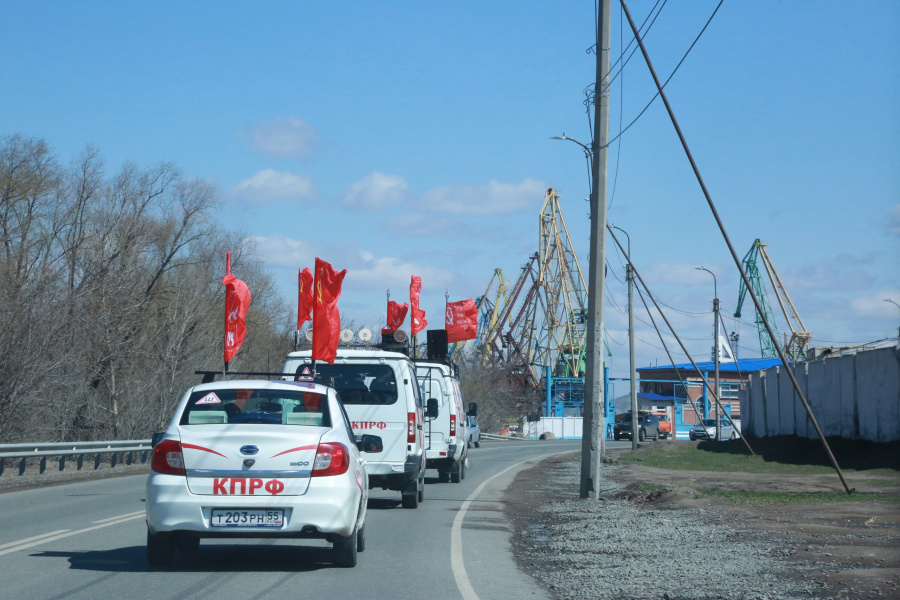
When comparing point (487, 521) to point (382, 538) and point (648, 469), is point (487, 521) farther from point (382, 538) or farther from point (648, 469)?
point (648, 469)

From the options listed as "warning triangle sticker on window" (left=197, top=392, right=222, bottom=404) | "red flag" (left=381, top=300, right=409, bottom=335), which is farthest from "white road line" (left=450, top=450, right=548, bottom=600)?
→ "red flag" (left=381, top=300, right=409, bottom=335)

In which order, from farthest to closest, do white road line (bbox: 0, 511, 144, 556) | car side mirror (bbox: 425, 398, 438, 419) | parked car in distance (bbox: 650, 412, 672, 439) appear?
parked car in distance (bbox: 650, 412, 672, 439) → car side mirror (bbox: 425, 398, 438, 419) → white road line (bbox: 0, 511, 144, 556)

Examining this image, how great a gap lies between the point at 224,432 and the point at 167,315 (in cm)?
3182

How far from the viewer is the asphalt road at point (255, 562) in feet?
25.0

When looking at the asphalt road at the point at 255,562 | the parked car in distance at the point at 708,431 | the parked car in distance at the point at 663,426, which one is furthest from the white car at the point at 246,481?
the parked car in distance at the point at 663,426

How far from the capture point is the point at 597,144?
18031 mm

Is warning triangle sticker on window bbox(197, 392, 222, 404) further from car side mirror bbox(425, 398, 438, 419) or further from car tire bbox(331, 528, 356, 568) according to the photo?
car side mirror bbox(425, 398, 438, 419)

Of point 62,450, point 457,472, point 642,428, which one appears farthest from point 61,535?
point 642,428

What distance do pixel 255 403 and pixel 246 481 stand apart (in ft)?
3.40

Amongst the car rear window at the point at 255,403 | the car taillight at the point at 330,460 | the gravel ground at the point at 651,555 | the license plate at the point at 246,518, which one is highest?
the car rear window at the point at 255,403

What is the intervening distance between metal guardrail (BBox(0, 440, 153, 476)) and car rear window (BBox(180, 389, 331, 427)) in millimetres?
13159

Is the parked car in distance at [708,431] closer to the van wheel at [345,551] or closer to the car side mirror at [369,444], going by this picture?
the car side mirror at [369,444]

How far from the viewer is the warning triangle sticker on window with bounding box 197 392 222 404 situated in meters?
8.56

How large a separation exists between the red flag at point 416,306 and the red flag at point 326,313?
10686 millimetres
